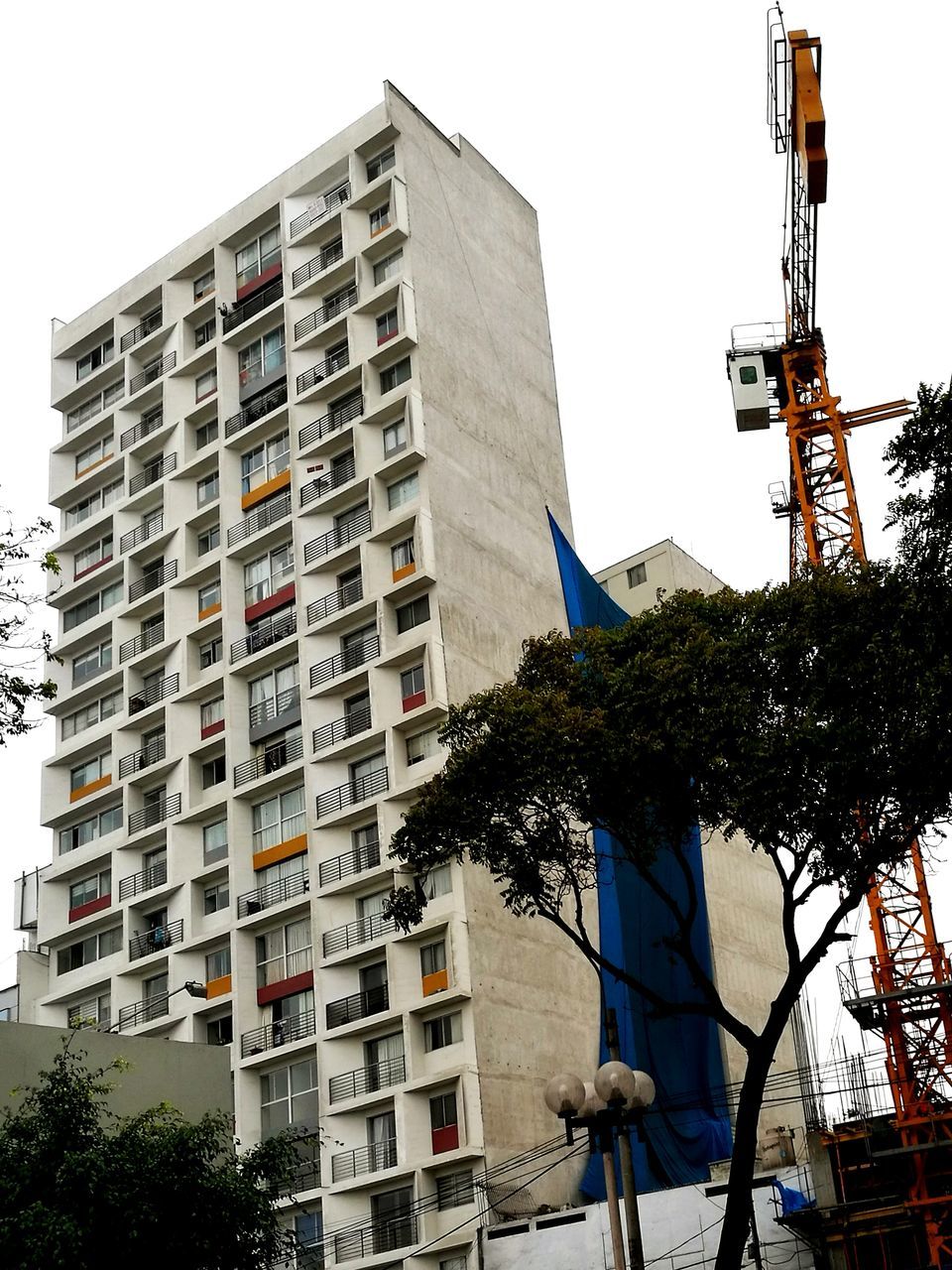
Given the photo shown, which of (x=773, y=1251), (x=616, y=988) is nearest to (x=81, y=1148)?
(x=773, y=1251)

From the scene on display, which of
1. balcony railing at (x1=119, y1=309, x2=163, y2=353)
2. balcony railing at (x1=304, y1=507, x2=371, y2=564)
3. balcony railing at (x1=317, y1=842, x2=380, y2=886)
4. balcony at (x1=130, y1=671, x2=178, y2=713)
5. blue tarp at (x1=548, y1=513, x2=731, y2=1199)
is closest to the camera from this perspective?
blue tarp at (x1=548, y1=513, x2=731, y2=1199)

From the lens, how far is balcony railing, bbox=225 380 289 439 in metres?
64.8

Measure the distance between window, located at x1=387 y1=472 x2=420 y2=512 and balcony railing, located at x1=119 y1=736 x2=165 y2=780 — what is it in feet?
43.2

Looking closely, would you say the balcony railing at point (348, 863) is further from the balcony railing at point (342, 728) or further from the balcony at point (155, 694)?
the balcony at point (155, 694)

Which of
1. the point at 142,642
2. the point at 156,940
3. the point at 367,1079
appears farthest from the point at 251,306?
the point at 367,1079

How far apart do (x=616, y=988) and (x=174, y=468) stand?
1105 inches

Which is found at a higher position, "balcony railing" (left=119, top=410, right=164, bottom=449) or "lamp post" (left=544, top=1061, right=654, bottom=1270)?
"balcony railing" (left=119, top=410, right=164, bottom=449)

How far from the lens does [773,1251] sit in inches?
1766

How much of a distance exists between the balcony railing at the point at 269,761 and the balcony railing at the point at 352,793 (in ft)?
9.26

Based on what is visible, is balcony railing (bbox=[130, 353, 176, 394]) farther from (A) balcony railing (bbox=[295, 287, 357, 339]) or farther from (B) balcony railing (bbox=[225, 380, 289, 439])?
(A) balcony railing (bbox=[295, 287, 357, 339])

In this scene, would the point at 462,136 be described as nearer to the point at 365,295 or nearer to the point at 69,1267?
the point at 365,295

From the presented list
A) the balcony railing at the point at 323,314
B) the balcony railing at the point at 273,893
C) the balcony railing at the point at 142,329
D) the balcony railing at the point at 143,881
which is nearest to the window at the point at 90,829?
the balcony railing at the point at 143,881

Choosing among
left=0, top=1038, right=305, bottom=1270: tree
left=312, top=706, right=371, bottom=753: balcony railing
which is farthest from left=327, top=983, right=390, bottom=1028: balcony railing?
left=0, top=1038, right=305, bottom=1270: tree

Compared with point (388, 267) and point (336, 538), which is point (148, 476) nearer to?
point (336, 538)
